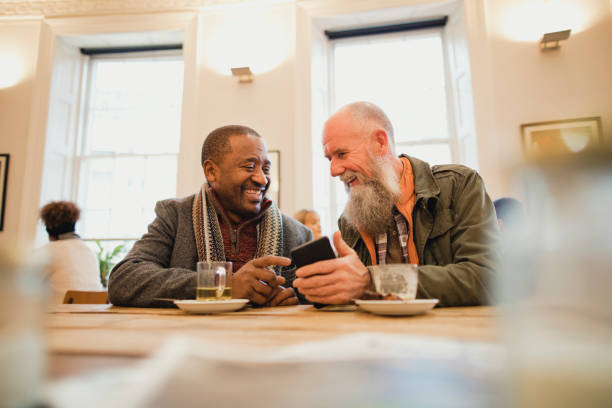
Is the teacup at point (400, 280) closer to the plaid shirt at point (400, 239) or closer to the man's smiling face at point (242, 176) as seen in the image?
the plaid shirt at point (400, 239)

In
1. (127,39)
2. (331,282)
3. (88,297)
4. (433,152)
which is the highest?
(127,39)

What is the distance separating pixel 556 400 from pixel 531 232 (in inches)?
4.6

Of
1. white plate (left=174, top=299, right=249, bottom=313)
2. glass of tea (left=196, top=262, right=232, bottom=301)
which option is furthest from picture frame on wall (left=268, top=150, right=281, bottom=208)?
white plate (left=174, top=299, right=249, bottom=313)

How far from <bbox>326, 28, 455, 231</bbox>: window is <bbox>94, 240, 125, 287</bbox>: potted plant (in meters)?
2.44

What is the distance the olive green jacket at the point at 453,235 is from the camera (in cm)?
104

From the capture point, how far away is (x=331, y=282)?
0.98 m

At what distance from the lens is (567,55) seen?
148 inches

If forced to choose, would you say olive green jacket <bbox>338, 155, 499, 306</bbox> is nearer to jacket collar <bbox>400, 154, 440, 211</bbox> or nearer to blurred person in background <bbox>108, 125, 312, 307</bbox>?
jacket collar <bbox>400, 154, 440, 211</bbox>

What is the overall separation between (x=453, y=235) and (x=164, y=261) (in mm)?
1136

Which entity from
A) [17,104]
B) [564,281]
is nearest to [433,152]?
[564,281]

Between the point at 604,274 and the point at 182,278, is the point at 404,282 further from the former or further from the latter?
the point at 182,278

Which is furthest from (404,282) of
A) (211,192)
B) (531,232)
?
(211,192)

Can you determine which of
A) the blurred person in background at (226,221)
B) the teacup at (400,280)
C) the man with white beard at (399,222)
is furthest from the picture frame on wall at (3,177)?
the teacup at (400,280)

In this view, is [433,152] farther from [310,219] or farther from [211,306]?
[211,306]
